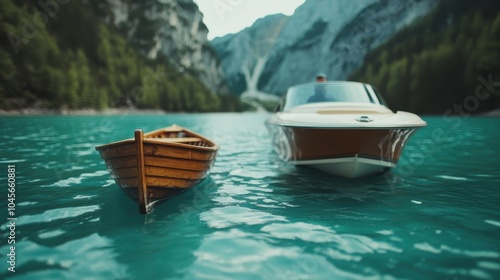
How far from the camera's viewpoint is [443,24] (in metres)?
86.2

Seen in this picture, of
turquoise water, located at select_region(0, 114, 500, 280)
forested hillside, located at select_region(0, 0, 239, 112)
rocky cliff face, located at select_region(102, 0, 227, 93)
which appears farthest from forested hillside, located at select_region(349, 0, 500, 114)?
rocky cliff face, located at select_region(102, 0, 227, 93)

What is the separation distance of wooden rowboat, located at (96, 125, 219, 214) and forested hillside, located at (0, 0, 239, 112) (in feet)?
193

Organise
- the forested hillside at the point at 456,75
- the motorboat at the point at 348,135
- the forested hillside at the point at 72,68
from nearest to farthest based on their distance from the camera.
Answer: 1. the motorboat at the point at 348,135
2. the forested hillside at the point at 456,75
3. the forested hillside at the point at 72,68

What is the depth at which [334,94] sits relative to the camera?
9.53 meters

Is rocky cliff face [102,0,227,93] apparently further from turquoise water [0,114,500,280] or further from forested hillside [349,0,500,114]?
turquoise water [0,114,500,280]

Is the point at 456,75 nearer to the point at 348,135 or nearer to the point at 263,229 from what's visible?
the point at 348,135

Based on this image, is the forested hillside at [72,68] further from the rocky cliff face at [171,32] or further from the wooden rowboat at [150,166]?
the wooden rowboat at [150,166]

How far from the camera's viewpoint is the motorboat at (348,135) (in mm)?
6863

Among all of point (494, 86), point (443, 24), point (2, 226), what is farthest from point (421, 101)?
point (2, 226)

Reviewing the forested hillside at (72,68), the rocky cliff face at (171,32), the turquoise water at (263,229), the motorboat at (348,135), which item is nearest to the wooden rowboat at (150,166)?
the turquoise water at (263,229)

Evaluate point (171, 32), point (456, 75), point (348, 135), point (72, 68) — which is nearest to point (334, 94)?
point (348, 135)

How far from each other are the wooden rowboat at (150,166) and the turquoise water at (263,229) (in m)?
0.32

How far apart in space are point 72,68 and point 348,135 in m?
81.0

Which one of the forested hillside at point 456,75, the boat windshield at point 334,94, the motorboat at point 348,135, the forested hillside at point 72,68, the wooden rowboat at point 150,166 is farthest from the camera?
the forested hillside at point 72,68
